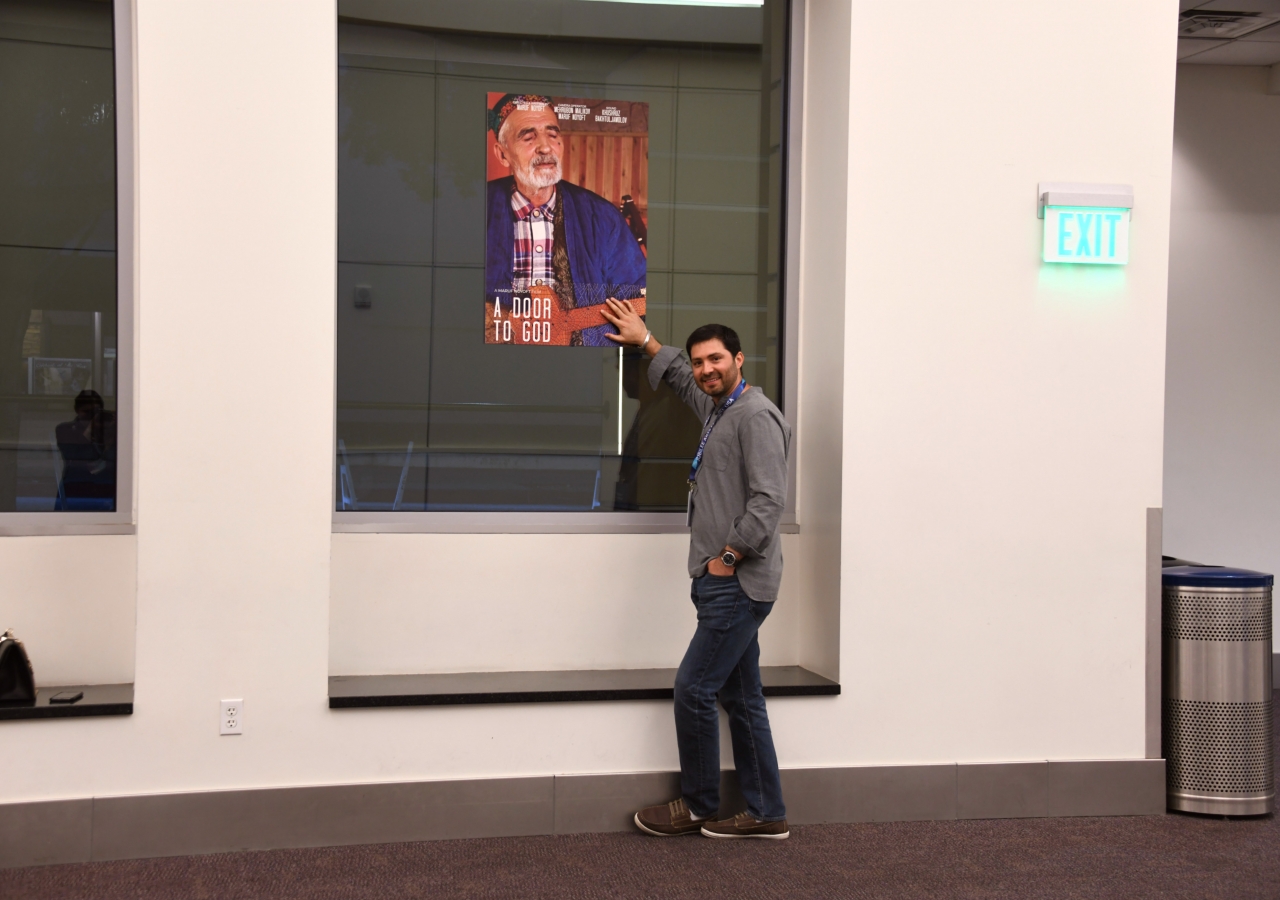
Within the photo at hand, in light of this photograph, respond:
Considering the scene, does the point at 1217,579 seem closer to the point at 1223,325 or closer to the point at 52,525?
the point at 1223,325

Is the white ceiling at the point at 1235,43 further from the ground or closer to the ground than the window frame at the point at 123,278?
further from the ground

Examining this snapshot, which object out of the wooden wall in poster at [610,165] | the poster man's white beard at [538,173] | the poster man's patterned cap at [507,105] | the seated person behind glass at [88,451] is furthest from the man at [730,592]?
the seated person behind glass at [88,451]

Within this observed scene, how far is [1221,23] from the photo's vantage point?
524 cm

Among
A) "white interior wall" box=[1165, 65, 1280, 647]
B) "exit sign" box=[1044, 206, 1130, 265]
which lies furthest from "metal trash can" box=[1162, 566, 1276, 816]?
"white interior wall" box=[1165, 65, 1280, 647]

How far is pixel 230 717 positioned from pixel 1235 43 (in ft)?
19.4

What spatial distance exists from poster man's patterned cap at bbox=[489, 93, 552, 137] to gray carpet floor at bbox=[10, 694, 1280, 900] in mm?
2626

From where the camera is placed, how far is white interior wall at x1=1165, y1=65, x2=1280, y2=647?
19.2 ft

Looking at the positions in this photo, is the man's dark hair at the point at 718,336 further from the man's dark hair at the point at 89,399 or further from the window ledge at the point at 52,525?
the man's dark hair at the point at 89,399

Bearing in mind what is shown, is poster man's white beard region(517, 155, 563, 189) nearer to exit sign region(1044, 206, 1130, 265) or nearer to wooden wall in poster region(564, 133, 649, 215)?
wooden wall in poster region(564, 133, 649, 215)

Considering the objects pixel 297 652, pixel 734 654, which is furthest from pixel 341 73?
pixel 734 654

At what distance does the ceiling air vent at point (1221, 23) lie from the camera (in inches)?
202

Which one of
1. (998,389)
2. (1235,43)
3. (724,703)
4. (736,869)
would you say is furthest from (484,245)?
(1235,43)

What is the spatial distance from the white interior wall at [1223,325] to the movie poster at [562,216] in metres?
3.58

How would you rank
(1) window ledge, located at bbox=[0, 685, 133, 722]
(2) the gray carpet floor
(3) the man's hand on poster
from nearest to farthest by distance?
(2) the gray carpet floor < (1) window ledge, located at bbox=[0, 685, 133, 722] < (3) the man's hand on poster
